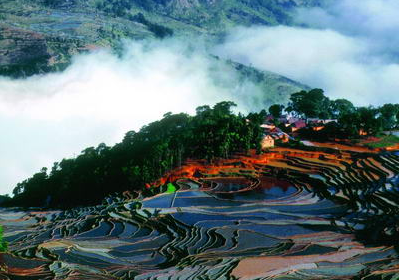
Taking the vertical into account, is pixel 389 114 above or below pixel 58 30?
below

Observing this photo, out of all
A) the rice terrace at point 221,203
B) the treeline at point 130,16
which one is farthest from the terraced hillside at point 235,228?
the treeline at point 130,16

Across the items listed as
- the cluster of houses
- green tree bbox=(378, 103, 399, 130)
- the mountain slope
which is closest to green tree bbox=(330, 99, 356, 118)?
the cluster of houses

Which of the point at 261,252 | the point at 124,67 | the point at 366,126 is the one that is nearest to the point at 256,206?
the point at 261,252

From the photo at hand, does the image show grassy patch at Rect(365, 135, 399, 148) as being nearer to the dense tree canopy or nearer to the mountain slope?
the dense tree canopy

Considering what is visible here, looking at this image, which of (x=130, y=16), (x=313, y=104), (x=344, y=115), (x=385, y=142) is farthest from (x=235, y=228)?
(x=130, y=16)

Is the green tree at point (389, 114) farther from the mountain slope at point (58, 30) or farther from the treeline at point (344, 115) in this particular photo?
the mountain slope at point (58, 30)

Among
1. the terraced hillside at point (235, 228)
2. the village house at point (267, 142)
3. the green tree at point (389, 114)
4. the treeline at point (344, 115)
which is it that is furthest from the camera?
the green tree at point (389, 114)

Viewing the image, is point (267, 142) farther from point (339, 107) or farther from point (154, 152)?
point (339, 107)
